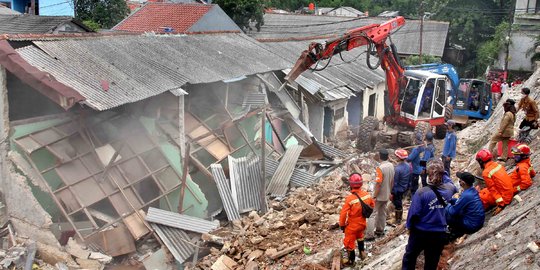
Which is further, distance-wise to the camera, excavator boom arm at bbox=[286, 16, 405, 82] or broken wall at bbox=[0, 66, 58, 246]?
excavator boom arm at bbox=[286, 16, 405, 82]

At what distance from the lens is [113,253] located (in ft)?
29.2

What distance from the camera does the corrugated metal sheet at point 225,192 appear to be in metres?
10.7

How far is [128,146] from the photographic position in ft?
33.3

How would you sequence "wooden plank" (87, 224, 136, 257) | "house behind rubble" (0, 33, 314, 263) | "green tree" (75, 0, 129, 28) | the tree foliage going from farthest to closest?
the tree foliage < "green tree" (75, 0, 129, 28) < "wooden plank" (87, 224, 136, 257) < "house behind rubble" (0, 33, 314, 263)

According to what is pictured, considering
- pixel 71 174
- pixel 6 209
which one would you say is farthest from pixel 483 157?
pixel 6 209

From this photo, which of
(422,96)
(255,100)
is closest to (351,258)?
(255,100)

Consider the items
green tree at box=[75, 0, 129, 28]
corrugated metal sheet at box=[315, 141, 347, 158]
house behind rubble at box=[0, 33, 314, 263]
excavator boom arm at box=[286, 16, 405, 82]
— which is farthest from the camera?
green tree at box=[75, 0, 129, 28]

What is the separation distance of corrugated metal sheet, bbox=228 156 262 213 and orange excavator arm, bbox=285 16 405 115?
12.1ft

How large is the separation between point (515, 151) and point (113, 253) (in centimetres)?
703

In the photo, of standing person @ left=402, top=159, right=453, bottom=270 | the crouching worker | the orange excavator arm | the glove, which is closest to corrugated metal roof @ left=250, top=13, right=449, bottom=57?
the orange excavator arm

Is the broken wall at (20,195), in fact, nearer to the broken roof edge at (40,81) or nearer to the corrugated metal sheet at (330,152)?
the broken roof edge at (40,81)

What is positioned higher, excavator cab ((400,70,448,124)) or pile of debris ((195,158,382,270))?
excavator cab ((400,70,448,124))

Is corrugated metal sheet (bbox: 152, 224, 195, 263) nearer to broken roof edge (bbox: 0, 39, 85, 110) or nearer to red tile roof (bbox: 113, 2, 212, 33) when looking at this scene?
broken roof edge (bbox: 0, 39, 85, 110)

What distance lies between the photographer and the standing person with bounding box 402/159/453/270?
566 centimetres
